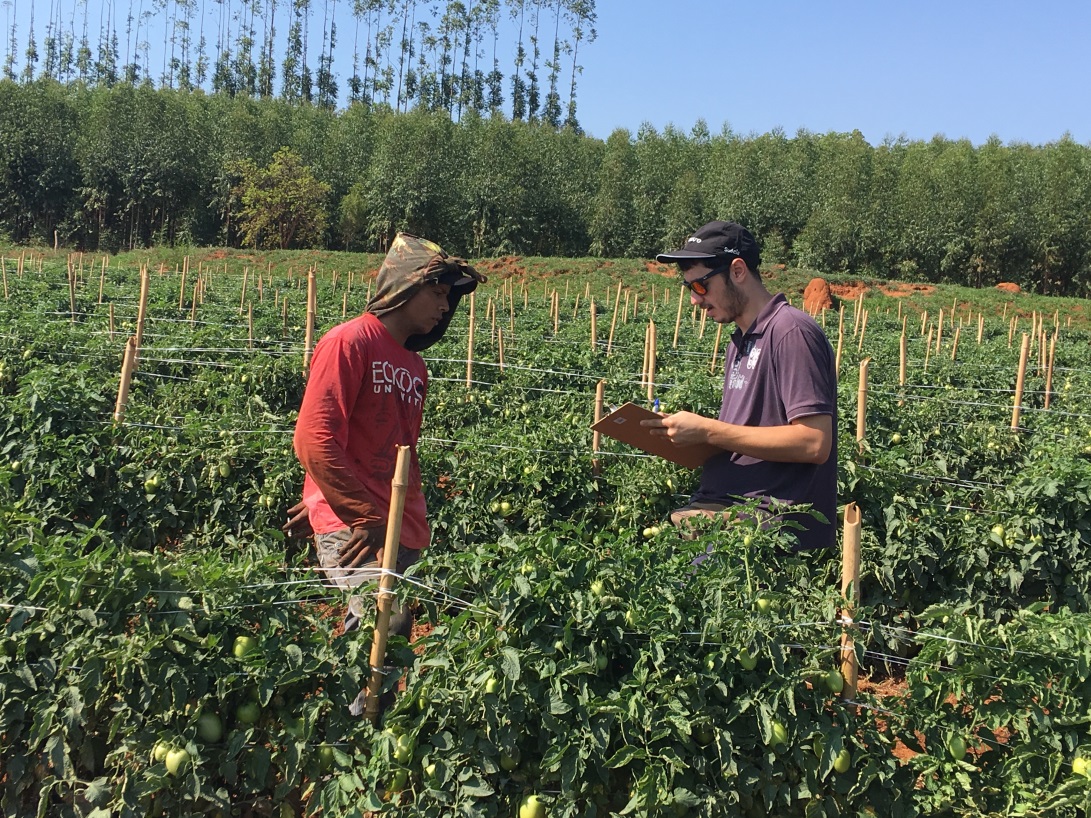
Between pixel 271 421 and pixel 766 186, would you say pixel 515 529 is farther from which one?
pixel 766 186

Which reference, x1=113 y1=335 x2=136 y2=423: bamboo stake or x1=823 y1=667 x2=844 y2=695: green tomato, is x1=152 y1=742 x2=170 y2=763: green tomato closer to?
x1=823 y1=667 x2=844 y2=695: green tomato

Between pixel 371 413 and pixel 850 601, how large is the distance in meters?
1.75

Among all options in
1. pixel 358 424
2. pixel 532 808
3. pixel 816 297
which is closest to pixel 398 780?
pixel 532 808

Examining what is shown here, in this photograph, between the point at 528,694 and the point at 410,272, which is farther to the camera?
the point at 410,272

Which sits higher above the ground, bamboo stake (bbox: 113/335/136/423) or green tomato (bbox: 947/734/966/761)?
bamboo stake (bbox: 113/335/136/423)

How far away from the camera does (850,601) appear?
2.52 metres

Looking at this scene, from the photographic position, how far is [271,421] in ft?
20.5

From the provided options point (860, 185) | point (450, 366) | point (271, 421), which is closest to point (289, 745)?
point (271, 421)

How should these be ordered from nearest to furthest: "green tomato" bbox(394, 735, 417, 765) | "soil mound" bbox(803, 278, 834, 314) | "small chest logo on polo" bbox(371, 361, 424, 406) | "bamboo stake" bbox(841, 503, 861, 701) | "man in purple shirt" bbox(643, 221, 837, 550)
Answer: "green tomato" bbox(394, 735, 417, 765) < "bamboo stake" bbox(841, 503, 861, 701) < "man in purple shirt" bbox(643, 221, 837, 550) < "small chest logo on polo" bbox(371, 361, 424, 406) < "soil mound" bbox(803, 278, 834, 314)

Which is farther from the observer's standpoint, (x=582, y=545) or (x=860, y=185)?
(x=860, y=185)

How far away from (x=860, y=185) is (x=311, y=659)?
183 feet

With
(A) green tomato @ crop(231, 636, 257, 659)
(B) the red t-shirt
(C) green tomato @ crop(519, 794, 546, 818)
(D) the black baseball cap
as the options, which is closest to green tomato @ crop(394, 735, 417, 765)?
(C) green tomato @ crop(519, 794, 546, 818)

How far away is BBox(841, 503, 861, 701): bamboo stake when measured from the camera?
8.17 feet

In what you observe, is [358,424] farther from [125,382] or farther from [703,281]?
[125,382]
